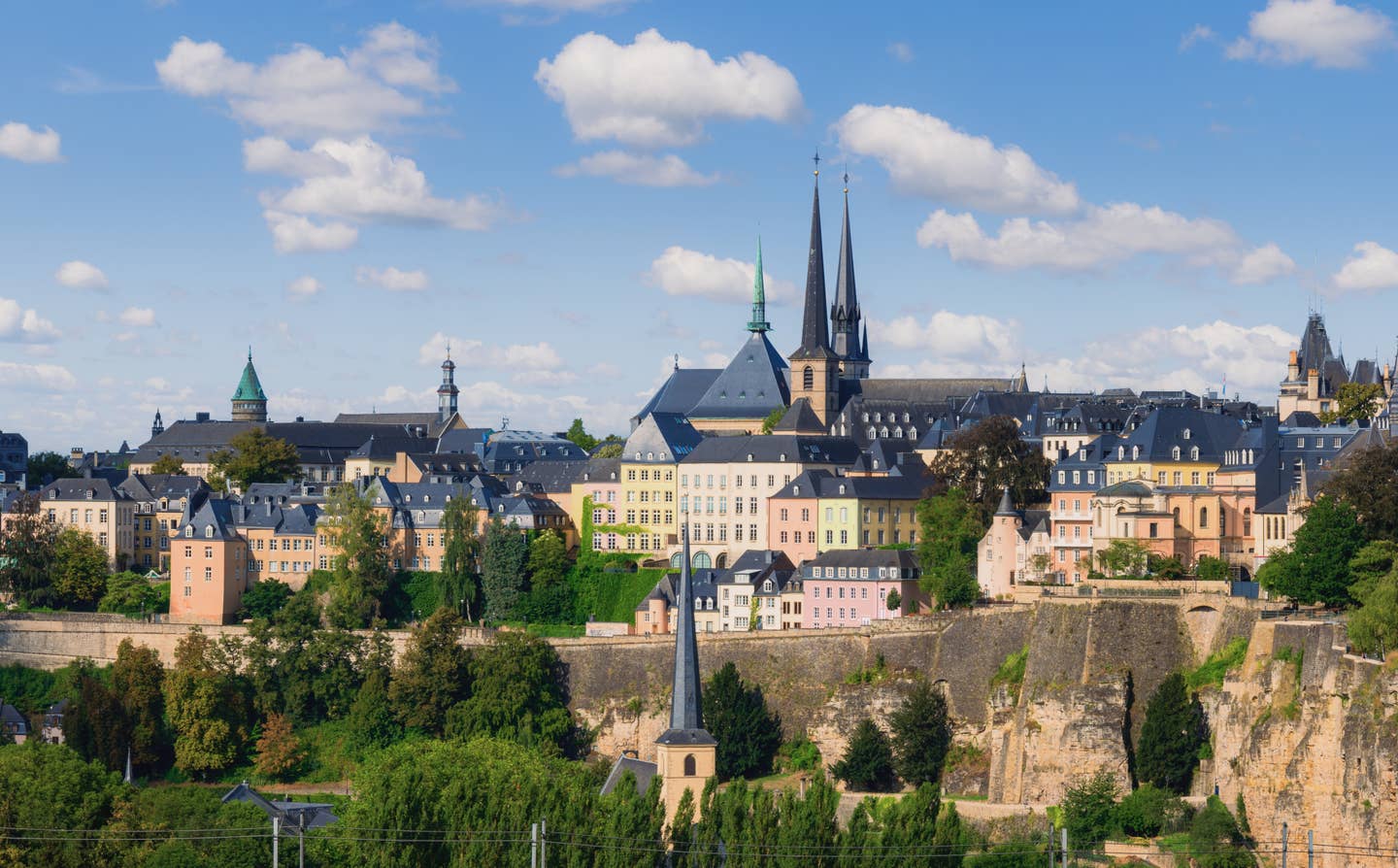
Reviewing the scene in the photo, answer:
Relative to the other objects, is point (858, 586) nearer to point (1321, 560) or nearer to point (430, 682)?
point (430, 682)

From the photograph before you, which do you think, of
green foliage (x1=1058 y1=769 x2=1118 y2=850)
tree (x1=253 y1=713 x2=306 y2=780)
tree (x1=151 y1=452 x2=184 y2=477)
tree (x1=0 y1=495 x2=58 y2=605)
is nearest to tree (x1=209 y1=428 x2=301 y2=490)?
tree (x1=151 y1=452 x2=184 y2=477)

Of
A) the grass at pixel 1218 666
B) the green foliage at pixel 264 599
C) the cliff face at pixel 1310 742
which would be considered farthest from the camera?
the green foliage at pixel 264 599

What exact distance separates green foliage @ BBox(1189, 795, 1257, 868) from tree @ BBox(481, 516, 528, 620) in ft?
128

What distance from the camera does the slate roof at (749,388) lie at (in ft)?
436

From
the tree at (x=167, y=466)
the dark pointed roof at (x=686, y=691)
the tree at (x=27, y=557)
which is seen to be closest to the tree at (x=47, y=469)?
the tree at (x=167, y=466)

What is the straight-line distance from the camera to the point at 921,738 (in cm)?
8619

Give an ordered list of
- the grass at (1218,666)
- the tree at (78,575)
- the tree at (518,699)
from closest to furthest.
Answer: the grass at (1218,666) → the tree at (518,699) → the tree at (78,575)

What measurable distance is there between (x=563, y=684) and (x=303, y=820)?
1983 centimetres

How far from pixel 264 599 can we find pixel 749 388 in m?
34.6

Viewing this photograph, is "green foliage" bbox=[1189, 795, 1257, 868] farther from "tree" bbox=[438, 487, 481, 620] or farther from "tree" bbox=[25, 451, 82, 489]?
"tree" bbox=[25, 451, 82, 489]

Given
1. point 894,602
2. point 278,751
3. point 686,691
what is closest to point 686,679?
point 686,691

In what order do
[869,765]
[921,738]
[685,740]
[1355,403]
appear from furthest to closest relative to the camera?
[1355,403] < [869,765] < [921,738] < [685,740]

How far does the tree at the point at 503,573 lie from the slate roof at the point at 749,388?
1040 inches

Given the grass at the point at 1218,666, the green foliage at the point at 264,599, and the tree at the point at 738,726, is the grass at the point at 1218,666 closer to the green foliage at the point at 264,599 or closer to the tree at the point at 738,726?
the tree at the point at 738,726
